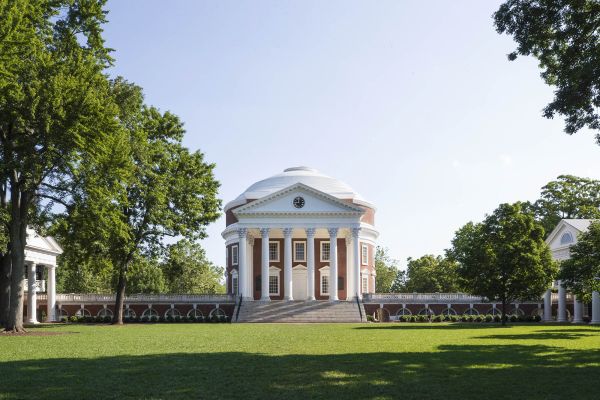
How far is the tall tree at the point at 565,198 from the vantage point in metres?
80.9

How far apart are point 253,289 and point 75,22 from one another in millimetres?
43421

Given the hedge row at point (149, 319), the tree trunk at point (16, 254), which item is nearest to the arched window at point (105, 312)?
the hedge row at point (149, 319)

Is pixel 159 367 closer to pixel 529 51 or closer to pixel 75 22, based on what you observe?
pixel 529 51

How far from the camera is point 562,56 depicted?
2086 cm

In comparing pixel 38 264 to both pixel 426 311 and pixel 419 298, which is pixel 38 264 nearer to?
pixel 419 298

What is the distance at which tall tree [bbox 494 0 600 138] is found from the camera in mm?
19859

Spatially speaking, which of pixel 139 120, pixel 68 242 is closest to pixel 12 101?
pixel 68 242

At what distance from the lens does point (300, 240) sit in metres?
73.2

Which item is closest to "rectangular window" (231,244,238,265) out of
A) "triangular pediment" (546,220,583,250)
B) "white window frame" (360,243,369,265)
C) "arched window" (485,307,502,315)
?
"white window frame" (360,243,369,265)

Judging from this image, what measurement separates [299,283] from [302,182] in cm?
1130

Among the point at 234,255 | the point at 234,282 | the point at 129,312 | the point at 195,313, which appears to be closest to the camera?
the point at 129,312

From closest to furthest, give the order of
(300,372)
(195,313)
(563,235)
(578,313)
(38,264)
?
(300,372)
(578,313)
(563,235)
(38,264)
(195,313)

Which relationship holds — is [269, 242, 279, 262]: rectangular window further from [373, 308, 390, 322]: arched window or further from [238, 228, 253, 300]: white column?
[373, 308, 390, 322]: arched window

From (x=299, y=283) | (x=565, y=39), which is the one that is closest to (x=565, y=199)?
(x=299, y=283)
